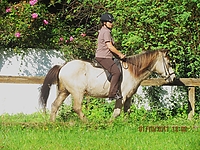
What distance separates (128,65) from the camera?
1155 cm

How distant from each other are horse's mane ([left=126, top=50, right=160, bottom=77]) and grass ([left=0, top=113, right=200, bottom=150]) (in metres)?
1.15

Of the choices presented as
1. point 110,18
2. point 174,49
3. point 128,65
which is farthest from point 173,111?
point 110,18

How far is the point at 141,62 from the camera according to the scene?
38.2 feet

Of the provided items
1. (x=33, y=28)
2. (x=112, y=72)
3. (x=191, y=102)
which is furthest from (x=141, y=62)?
(x=33, y=28)

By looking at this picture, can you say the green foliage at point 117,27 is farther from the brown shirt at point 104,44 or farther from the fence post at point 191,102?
the brown shirt at point 104,44

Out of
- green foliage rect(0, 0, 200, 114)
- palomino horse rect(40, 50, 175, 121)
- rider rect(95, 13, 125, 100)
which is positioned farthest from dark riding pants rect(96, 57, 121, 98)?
green foliage rect(0, 0, 200, 114)

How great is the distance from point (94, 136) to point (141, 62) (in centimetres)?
282

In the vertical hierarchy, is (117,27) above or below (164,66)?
above

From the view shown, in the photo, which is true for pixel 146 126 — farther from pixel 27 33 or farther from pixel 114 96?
pixel 27 33

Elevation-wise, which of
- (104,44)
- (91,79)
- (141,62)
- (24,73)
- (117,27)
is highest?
(117,27)

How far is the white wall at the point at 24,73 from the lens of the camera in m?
14.4

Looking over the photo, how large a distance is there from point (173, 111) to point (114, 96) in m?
3.36

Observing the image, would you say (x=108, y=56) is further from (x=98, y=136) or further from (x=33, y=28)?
(x=33, y=28)

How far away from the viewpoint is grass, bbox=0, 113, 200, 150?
27.6ft
